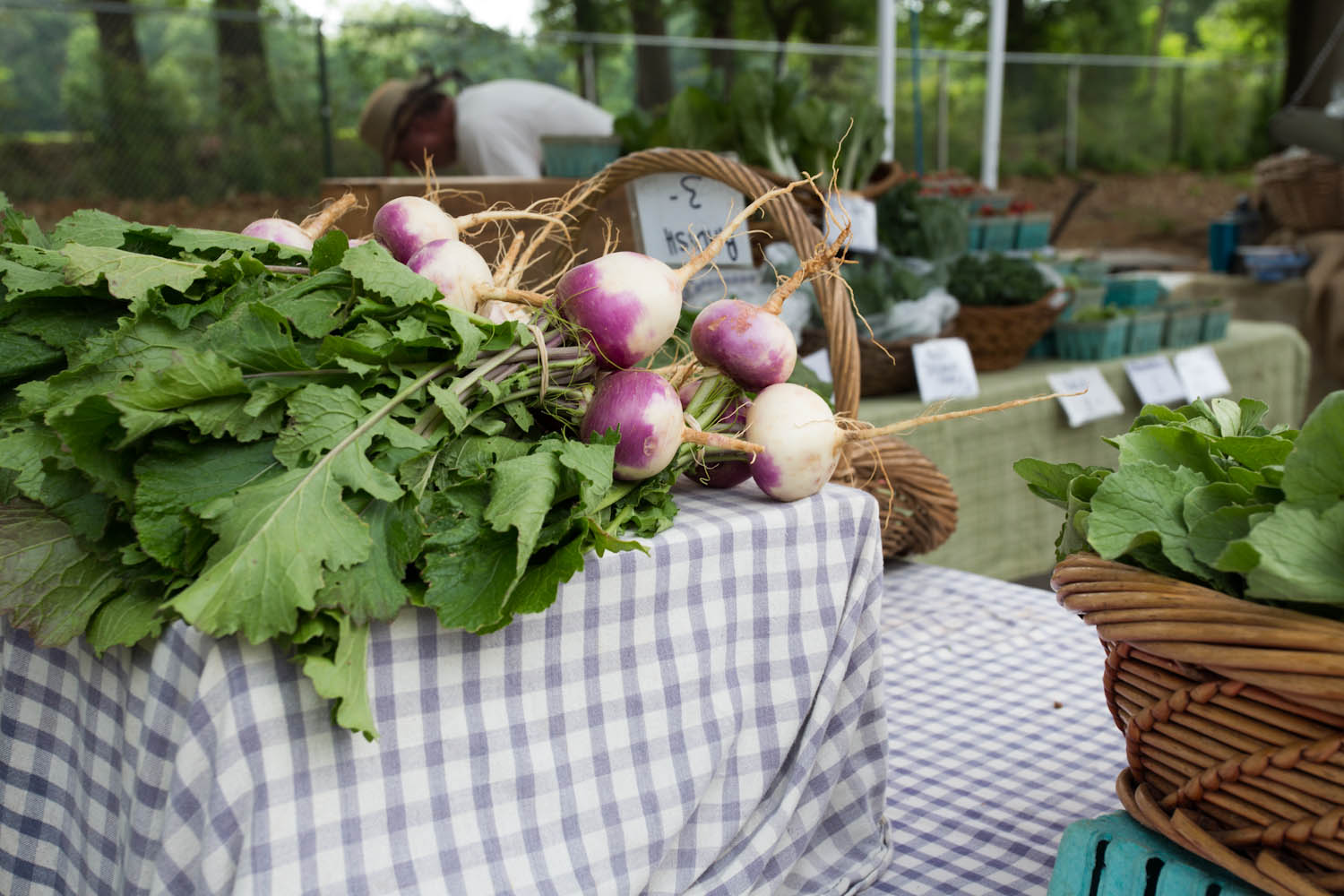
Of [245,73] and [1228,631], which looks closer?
[1228,631]

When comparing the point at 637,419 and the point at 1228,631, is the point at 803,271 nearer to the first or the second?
the point at 637,419

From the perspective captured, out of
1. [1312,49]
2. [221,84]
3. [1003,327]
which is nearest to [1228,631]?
[1003,327]

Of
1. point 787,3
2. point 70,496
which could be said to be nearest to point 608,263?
point 70,496

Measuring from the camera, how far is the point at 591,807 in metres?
0.86

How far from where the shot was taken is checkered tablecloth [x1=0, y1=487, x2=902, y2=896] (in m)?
0.74

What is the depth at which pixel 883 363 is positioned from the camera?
87.7 inches

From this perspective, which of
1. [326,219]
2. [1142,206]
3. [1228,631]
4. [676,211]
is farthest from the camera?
[1142,206]

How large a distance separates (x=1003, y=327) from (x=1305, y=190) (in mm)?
2534

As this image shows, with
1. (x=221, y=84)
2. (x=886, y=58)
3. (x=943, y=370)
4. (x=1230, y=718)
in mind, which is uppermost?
(x=221, y=84)

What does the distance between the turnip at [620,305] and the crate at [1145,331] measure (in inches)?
82.0

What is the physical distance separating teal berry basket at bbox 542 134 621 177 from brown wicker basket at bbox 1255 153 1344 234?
127 inches

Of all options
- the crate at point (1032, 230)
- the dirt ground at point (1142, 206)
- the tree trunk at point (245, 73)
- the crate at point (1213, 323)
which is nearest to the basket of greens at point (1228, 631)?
the crate at point (1213, 323)

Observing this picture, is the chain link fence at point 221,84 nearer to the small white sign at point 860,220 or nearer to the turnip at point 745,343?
the small white sign at point 860,220

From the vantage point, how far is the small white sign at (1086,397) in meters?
2.42
